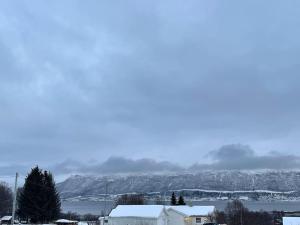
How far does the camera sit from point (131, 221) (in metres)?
83.4

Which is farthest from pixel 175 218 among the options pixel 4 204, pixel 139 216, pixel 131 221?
pixel 4 204

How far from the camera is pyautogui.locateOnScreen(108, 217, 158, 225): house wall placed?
81.1 meters

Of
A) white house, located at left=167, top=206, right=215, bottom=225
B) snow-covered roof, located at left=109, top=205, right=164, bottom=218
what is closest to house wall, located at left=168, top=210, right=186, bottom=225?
white house, located at left=167, top=206, right=215, bottom=225

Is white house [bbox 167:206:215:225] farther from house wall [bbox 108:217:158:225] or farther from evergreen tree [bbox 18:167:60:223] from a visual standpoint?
evergreen tree [bbox 18:167:60:223]

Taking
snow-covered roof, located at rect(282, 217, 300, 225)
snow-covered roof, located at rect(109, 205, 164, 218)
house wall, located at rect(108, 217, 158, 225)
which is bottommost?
house wall, located at rect(108, 217, 158, 225)

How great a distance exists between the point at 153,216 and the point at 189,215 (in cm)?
1176

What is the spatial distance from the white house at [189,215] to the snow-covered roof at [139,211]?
4.50 metres

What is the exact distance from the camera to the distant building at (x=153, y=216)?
81.8m

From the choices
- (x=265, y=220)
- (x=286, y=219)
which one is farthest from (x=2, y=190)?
(x=286, y=219)

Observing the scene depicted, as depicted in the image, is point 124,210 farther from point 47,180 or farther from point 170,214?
point 47,180

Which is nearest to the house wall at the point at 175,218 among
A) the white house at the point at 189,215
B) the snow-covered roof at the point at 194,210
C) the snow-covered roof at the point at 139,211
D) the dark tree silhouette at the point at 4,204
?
the white house at the point at 189,215

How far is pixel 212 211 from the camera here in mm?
97000

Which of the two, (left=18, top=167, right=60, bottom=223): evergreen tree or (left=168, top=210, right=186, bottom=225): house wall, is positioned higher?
(left=18, top=167, right=60, bottom=223): evergreen tree

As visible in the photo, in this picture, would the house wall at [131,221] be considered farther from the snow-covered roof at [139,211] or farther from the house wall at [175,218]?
the house wall at [175,218]
